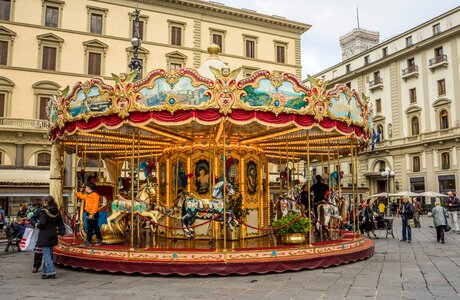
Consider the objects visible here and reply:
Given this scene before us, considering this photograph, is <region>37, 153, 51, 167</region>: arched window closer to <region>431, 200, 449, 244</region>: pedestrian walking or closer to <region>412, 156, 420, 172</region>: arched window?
<region>431, 200, 449, 244</region>: pedestrian walking

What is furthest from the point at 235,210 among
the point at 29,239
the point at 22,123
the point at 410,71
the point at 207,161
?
the point at 410,71

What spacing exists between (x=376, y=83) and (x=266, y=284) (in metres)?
40.3

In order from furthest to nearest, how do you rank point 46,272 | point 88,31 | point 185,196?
point 88,31, point 185,196, point 46,272

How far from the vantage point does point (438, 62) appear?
1455 inches

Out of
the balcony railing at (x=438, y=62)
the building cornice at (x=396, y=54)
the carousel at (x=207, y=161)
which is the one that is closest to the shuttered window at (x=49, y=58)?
the carousel at (x=207, y=161)

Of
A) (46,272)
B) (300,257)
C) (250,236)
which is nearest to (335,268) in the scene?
(300,257)

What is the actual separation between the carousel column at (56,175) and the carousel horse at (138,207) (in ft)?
7.25

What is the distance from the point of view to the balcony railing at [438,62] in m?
36.4

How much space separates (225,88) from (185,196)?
351cm

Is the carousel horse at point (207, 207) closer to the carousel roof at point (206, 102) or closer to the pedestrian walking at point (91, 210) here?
the carousel roof at point (206, 102)

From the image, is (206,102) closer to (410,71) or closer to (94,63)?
(94,63)

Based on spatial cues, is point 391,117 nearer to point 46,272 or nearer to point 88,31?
point 88,31

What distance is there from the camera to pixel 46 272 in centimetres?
827

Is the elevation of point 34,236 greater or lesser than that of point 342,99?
lesser
